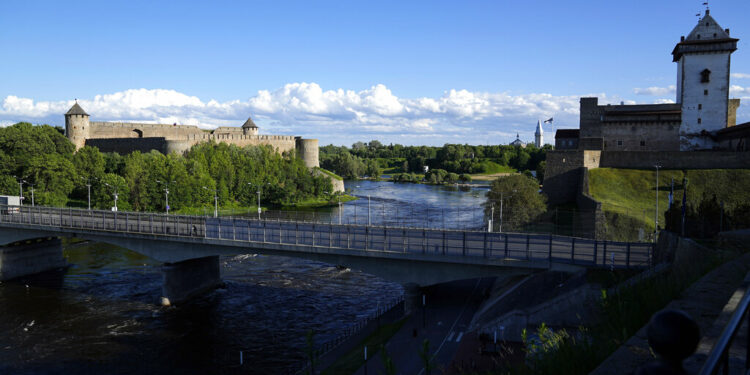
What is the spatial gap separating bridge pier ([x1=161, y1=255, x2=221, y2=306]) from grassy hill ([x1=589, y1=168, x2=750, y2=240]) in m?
33.6

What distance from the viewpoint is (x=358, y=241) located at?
115 feet

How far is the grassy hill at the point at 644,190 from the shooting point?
4588 cm

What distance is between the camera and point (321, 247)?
34.5 meters

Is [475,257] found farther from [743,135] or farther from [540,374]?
[743,135]

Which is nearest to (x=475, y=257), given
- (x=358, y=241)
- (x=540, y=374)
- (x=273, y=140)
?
(x=358, y=241)

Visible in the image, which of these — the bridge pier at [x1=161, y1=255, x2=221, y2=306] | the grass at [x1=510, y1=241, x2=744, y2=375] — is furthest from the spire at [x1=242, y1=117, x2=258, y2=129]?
the grass at [x1=510, y1=241, x2=744, y2=375]

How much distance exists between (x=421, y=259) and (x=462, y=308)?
15.1 ft

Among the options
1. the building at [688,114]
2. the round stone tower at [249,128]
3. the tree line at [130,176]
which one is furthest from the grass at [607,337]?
the round stone tower at [249,128]

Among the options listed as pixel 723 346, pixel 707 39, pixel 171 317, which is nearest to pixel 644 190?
pixel 707 39

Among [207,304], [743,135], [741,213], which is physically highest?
[743,135]

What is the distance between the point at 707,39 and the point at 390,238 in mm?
52620

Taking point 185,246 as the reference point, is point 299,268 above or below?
below

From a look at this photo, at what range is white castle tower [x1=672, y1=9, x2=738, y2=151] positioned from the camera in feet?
209

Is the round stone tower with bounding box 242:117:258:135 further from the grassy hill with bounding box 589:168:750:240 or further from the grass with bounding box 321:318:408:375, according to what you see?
the grass with bounding box 321:318:408:375
